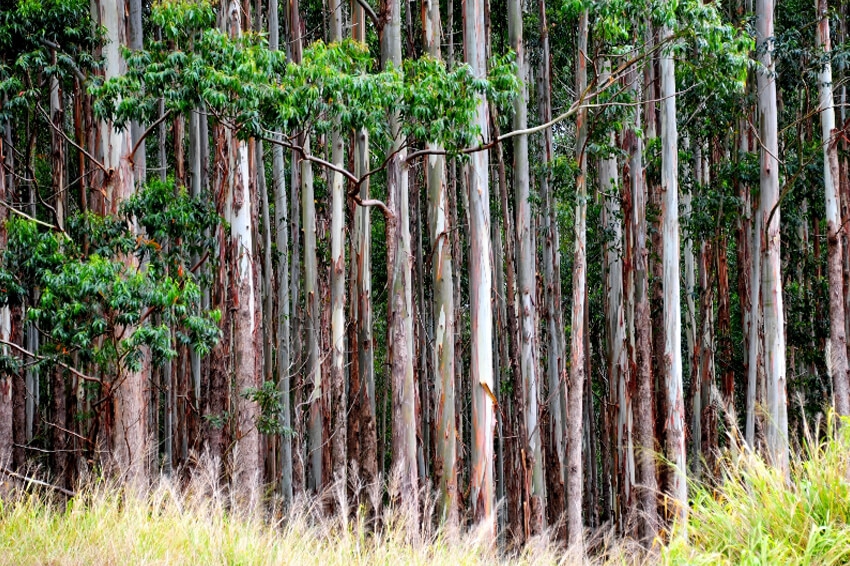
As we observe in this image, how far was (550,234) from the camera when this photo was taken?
1869 cm

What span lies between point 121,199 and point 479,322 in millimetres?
4450

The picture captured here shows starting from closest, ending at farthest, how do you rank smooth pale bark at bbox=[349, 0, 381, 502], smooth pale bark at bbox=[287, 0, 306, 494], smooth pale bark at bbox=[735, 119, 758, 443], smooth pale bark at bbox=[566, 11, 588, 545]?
smooth pale bark at bbox=[566, 11, 588, 545]
smooth pale bark at bbox=[349, 0, 381, 502]
smooth pale bark at bbox=[287, 0, 306, 494]
smooth pale bark at bbox=[735, 119, 758, 443]

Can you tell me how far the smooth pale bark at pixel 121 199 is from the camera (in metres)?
9.97

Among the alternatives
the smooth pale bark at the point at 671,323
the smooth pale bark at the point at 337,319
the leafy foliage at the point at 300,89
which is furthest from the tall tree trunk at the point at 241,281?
the smooth pale bark at the point at 671,323

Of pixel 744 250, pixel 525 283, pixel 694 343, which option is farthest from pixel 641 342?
pixel 744 250

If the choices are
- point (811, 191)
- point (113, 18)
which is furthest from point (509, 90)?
point (811, 191)

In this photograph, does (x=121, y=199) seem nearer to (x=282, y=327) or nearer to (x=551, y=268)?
(x=282, y=327)

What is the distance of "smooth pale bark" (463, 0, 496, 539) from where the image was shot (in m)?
10.9

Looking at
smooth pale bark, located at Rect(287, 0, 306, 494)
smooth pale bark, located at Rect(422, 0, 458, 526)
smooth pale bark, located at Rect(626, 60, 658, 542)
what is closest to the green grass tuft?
smooth pale bark, located at Rect(422, 0, 458, 526)

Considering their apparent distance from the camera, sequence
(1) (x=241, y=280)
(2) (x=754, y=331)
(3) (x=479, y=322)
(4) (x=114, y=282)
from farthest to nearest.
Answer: (2) (x=754, y=331) < (1) (x=241, y=280) < (3) (x=479, y=322) < (4) (x=114, y=282)

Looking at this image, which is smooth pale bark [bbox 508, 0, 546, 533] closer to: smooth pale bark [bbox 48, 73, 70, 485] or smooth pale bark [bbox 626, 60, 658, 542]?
smooth pale bark [bbox 626, 60, 658, 542]

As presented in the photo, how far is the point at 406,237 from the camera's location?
13.1 meters

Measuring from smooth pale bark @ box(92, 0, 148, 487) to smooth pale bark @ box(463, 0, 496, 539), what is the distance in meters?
3.84

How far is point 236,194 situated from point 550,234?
8.63 meters
